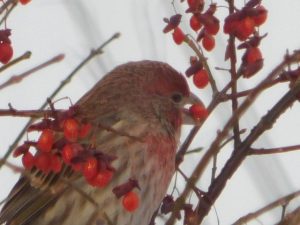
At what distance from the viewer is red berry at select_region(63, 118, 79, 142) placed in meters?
3.21

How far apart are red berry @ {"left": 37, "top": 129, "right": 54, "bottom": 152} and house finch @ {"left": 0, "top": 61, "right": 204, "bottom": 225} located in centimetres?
130

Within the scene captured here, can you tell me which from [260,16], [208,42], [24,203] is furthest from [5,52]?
[24,203]

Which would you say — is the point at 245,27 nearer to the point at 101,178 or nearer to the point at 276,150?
the point at 276,150

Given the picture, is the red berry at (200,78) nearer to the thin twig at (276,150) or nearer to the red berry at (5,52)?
the thin twig at (276,150)

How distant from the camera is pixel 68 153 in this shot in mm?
3203

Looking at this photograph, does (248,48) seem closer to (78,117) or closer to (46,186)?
(78,117)

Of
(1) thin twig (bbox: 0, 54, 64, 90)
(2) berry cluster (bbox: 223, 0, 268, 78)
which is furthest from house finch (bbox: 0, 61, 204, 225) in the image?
(1) thin twig (bbox: 0, 54, 64, 90)

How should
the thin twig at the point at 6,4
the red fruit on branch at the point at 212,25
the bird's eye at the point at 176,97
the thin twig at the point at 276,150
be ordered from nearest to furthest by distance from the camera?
1. the thin twig at the point at 6,4
2. the thin twig at the point at 276,150
3. the red fruit on branch at the point at 212,25
4. the bird's eye at the point at 176,97

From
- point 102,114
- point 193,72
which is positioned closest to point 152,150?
point 102,114

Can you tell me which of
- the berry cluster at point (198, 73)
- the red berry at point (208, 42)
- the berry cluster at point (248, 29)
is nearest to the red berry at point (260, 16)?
the berry cluster at point (248, 29)

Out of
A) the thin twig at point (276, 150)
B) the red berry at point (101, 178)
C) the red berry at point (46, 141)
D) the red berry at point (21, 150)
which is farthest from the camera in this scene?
the thin twig at point (276, 150)

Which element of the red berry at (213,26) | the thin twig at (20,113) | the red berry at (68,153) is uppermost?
the thin twig at (20,113)

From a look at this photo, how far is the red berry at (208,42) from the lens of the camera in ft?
12.7

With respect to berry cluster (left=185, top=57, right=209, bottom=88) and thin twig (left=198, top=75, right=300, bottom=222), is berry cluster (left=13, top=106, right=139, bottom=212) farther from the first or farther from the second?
berry cluster (left=185, top=57, right=209, bottom=88)
